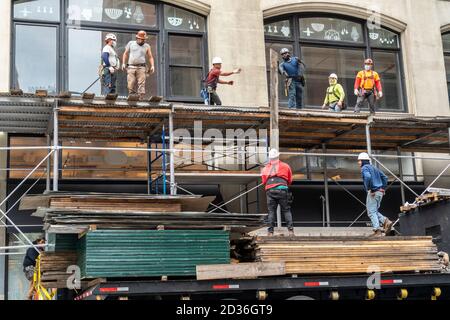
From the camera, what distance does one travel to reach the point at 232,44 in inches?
832

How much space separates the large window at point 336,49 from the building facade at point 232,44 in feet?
0.10

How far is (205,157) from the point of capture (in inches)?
776

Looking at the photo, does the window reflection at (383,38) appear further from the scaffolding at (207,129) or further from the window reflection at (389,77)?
the scaffolding at (207,129)

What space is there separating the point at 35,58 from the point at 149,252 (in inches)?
361

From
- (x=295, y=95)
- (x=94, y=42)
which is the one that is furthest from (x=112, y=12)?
(x=295, y=95)

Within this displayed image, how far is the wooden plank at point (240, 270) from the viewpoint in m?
12.9

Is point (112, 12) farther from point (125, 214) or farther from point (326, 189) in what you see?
point (125, 214)

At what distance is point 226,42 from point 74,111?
20.6ft

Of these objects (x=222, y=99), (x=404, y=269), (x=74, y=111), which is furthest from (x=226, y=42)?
(x=404, y=269)

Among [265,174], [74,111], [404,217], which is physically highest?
[74,111]

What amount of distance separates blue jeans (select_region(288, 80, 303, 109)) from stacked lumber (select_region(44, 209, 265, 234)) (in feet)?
21.0

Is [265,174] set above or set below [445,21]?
below

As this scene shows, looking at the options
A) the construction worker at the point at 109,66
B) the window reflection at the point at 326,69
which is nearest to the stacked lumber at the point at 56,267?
the construction worker at the point at 109,66
